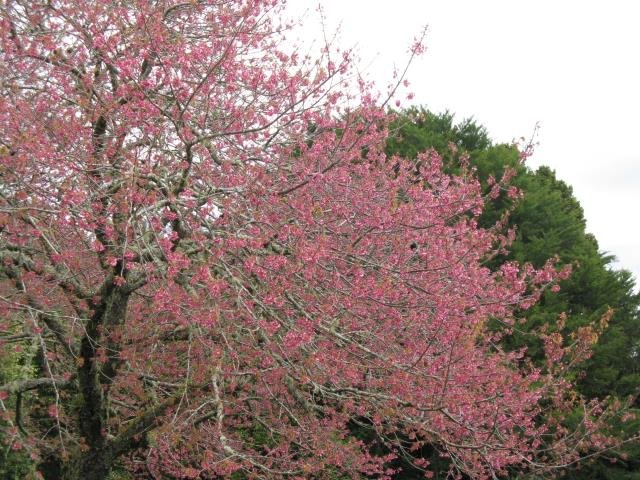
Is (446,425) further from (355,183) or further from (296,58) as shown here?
(296,58)

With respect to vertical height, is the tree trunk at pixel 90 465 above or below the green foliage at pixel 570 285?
below

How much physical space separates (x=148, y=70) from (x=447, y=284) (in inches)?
138

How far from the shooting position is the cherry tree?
4.77m

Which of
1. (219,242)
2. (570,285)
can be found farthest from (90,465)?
(570,285)

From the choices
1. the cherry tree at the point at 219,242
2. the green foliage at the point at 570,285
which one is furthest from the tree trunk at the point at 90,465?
the green foliage at the point at 570,285

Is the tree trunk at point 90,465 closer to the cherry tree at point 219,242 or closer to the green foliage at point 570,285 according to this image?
the cherry tree at point 219,242

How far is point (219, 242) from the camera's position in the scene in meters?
4.88

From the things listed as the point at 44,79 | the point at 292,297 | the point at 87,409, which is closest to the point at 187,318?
the point at 292,297

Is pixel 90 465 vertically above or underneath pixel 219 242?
underneath

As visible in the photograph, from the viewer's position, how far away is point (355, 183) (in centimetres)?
643

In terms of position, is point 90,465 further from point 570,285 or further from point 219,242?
point 570,285

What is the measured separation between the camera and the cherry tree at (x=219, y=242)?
4.77 meters

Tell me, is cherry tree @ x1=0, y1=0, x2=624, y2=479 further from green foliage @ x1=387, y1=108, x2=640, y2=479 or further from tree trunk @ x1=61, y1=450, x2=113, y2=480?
green foliage @ x1=387, y1=108, x2=640, y2=479

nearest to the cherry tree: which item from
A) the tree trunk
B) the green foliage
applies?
the tree trunk
